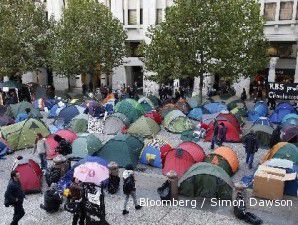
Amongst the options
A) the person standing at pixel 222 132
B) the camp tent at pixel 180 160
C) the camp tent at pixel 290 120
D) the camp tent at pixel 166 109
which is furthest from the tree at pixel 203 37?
the camp tent at pixel 180 160

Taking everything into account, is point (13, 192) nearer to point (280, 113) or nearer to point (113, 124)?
point (113, 124)

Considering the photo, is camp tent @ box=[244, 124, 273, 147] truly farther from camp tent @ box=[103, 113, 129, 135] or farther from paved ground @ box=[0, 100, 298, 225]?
camp tent @ box=[103, 113, 129, 135]

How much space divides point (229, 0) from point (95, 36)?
1073cm

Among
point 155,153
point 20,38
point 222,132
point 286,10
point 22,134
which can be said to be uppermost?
point 286,10

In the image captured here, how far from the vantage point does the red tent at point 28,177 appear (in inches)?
500

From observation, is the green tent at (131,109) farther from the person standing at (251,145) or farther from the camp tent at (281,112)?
the person standing at (251,145)

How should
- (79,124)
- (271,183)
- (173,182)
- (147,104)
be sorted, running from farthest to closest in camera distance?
(147,104) → (79,124) → (271,183) → (173,182)

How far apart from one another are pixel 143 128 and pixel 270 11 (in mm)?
16665

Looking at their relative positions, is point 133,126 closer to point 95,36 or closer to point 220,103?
point 220,103

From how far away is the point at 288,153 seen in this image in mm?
13977

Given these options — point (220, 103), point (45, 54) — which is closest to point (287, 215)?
point (220, 103)

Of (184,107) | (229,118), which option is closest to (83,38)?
(184,107)

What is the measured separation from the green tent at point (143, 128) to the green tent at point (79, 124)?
247cm

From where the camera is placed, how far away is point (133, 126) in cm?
1994
